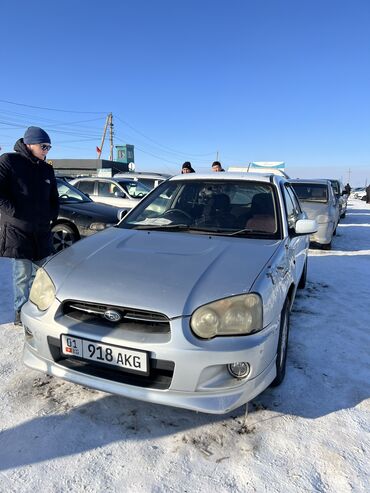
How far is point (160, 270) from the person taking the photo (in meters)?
2.40

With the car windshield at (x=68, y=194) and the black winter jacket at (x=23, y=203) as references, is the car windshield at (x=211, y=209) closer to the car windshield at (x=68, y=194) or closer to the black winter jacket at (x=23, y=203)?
the black winter jacket at (x=23, y=203)

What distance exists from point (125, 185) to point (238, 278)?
7994 mm

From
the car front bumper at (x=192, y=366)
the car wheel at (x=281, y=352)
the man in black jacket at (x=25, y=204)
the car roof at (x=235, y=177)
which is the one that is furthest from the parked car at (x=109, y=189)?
the car front bumper at (x=192, y=366)

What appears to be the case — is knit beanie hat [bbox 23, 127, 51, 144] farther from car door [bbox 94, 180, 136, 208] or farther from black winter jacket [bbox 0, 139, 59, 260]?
car door [bbox 94, 180, 136, 208]

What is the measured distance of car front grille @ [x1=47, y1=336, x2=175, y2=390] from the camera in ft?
6.83

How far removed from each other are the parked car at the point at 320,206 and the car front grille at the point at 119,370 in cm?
624

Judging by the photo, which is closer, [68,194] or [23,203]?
[23,203]

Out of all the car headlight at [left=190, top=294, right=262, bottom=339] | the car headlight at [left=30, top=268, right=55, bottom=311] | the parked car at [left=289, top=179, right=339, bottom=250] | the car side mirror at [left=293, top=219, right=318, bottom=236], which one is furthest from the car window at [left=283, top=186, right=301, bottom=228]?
the parked car at [left=289, top=179, right=339, bottom=250]

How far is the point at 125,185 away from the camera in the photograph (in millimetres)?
9875

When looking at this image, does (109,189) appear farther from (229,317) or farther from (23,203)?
(229,317)

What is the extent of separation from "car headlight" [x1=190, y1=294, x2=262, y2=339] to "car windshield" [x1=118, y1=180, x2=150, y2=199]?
769 cm

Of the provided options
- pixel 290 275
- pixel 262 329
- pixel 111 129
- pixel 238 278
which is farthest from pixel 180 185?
pixel 111 129

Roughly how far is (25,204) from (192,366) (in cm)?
→ 221

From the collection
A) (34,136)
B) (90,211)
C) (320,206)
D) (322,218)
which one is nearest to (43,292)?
(34,136)
